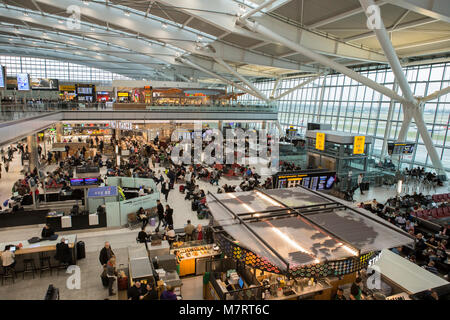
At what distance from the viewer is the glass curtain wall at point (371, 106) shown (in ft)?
75.0

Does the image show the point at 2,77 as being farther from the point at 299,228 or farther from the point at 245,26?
the point at 299,228

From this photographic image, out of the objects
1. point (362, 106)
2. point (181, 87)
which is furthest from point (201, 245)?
point (181, 87)

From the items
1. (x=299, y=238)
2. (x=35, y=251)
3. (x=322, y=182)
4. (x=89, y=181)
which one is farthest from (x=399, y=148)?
(x=35, y=251)

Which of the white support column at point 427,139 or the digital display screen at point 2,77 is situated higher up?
the digital display screen at point 2,77

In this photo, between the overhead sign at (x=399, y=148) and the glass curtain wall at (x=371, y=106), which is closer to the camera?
the overhead sign at (x=399, y=148)

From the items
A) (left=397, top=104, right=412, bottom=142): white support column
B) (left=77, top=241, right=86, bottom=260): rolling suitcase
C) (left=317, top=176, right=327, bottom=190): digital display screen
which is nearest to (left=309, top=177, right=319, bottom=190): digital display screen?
(left=317, top=176, right=327, bottom=190): digital display screen

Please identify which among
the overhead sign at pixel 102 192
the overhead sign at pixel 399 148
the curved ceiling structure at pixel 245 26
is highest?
the curved ceiling structure at pixel 245 26

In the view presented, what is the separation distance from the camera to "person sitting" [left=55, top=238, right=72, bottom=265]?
8.72 metres

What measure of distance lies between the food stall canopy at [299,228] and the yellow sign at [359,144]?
12.4 meters

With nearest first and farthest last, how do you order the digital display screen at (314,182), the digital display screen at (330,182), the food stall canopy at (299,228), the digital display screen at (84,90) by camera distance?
the food stall canopy at (299,228)
the digital display screen at (314,182)
the digital display screen at (330,182)
the digital display screen at (84,90)

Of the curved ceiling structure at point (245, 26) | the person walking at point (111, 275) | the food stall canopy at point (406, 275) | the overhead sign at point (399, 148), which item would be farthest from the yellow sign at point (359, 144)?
the person walking at point (111, 275)

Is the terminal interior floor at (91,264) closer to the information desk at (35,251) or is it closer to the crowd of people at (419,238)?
the information desk at (35,251)
